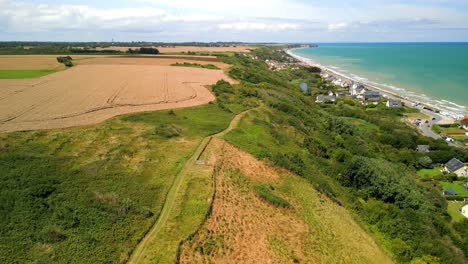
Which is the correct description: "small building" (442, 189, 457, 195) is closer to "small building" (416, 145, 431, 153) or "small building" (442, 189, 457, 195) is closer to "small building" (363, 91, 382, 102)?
"small building" (416, 145, 431, 153)

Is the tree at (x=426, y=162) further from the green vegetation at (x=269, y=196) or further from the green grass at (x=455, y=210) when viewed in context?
the green vegetation at (x=269, y=196)

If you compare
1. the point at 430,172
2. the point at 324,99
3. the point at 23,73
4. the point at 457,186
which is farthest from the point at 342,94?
the point at 23,73

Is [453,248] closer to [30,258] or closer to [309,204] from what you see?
[309,204]

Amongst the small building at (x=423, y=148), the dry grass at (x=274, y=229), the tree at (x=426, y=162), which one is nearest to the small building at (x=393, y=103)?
the small building at (x=423, y=148)

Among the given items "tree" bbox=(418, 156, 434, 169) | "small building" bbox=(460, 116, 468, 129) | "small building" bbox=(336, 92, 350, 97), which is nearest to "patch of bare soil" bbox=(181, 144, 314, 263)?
"tree" bbox=(418, 156, 434, 169)

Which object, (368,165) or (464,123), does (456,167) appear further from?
(464,123)

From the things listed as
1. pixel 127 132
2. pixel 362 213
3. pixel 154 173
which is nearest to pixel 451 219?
pixel 362 213

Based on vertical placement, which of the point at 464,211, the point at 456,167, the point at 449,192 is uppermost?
the point at 456,167
